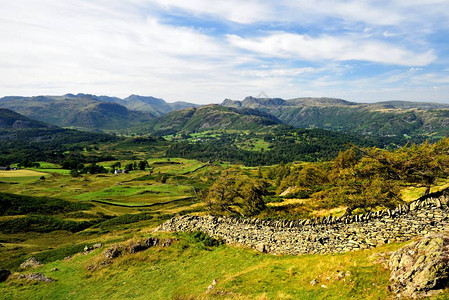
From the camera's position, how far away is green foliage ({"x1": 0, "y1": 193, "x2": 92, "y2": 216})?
72012 mm

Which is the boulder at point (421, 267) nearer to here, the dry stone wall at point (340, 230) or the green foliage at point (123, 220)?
the dry stone wall at point (340, 230)

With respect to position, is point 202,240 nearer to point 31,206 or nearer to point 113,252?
point 113,252

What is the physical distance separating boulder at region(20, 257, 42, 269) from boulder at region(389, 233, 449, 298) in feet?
156

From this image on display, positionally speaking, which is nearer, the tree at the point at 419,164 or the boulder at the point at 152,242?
the tree at the point at 419,164

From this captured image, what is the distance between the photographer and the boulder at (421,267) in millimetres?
13406

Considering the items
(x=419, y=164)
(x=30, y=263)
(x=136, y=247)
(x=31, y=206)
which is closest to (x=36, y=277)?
(x=30, y=263)

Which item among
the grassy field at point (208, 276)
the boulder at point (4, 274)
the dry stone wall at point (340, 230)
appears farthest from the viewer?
the boulder at point (4, 274)

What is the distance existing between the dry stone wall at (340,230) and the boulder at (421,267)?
4219 mm

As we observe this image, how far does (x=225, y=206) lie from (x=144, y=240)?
58.3 feet

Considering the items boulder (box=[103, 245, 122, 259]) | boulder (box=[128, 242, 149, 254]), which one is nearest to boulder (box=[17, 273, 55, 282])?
boulder (box=[103, 245, 122, 259])

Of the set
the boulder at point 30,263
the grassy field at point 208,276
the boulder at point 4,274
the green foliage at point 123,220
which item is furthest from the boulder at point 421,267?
the green foliage at point 123,220

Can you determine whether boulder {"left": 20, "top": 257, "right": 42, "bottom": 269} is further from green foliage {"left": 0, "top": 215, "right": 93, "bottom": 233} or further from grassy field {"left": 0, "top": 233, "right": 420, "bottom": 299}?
green foliage {"left": 0, "top": 215, "right": 93, "bottom": 233}

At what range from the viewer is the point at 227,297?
64.2ft

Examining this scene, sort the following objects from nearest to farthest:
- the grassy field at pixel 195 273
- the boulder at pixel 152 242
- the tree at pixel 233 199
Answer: the grassy field at pixel 195 273
the boulder at pixel 152 242
the tree at pixel 233 199
